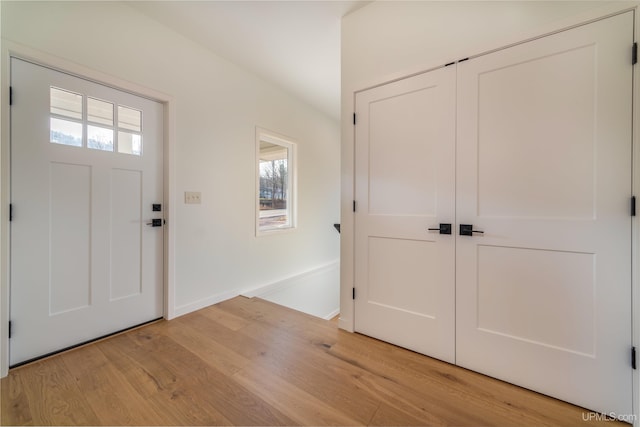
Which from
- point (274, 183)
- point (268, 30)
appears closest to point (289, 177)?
point (274, 183)

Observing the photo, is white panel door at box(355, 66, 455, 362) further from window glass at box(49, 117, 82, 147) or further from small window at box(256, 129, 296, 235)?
window glass at box(49, 117, 82, 147)

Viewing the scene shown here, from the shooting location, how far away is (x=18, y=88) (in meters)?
1.59

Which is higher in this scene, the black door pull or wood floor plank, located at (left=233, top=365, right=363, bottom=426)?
the black door pull

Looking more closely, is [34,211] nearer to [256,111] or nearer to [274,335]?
[274,335]

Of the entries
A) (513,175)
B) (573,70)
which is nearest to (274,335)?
(513,175)

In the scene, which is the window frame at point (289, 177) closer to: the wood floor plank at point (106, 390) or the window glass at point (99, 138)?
the window glass at point (99, 138)

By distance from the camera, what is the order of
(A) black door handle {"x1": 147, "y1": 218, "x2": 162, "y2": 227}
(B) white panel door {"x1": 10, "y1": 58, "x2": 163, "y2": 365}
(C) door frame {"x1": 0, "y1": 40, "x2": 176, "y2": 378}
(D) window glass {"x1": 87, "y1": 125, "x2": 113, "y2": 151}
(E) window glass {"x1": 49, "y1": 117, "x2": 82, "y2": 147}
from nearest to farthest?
1. (C) door frame {"x1": 0, "y1": 40, "x2": 176, "y2": 378}
2. (B) white panel door {"x1": 10, "y1": 58, "x2": 163, "y2": 365}
3. (E) window glass {"x1": 49, "y1": 117, "x2": 82, "y2": 147}
4. (D) window glass {"x1": 87, "y1": 125, "x2": 113, "y2": 151}
5. (A) black door handle {"x1": 147, "y1": 218, "x2": 162, "y2": 227}

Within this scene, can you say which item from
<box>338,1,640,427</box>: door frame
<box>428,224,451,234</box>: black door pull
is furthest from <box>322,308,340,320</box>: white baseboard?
<box>428,224,451,234</box>: black door pull

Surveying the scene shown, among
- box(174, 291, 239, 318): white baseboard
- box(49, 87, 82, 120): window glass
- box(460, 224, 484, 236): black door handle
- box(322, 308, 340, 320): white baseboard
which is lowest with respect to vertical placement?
box(322, 308, 340, 320): white baseboard

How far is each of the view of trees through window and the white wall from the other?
19 centimetres

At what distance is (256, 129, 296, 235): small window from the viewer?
11.1 ft

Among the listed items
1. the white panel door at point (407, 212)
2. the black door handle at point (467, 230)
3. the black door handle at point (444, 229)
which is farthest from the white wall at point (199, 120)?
the black door handle at point (467, 230)

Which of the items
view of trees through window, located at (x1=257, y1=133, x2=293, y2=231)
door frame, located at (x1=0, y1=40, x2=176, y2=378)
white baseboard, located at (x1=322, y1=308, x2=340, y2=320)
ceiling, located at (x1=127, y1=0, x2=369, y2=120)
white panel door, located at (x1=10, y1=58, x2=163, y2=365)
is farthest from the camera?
white baseboard, located at (x1=322, y1=308, x2=340, y2=320)

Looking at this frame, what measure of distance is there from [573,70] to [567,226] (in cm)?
84
